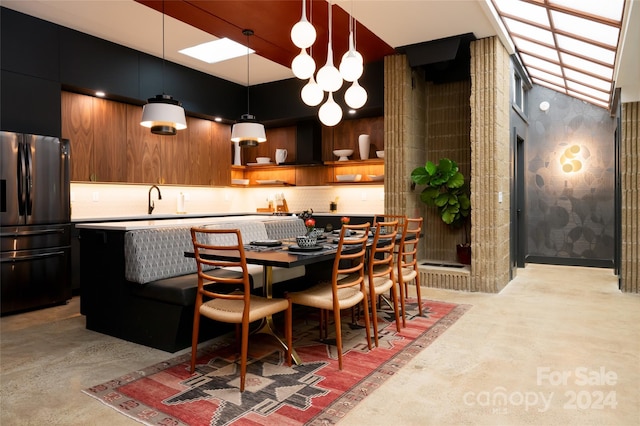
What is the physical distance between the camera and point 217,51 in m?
5.86

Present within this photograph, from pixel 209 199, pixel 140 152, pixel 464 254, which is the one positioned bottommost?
pixel 464 254

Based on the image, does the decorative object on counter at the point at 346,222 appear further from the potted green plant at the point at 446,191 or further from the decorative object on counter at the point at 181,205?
the decorative object on counter at the point at 181,205

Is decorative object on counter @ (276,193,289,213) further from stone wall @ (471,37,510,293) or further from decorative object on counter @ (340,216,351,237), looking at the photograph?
stone wall @ (471,37,510,293)

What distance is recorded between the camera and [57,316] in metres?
4.22

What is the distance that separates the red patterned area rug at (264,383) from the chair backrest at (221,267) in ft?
1.44

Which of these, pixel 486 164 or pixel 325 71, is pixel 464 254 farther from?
pixel 325 71

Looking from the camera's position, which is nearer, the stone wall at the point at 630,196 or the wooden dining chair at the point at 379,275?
the wooden dining chair at the point at 379,275

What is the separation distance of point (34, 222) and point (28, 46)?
6.36 feet

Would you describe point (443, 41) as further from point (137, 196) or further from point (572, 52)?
point (137, 196)

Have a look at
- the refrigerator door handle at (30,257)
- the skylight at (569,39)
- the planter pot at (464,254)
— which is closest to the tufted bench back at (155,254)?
the refrigerator door handle at (30,257)

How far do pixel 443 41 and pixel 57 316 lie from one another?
514 cm

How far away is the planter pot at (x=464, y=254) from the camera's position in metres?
5.59

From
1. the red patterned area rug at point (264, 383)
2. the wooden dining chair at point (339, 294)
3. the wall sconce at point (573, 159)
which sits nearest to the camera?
the red patterned area rug at point (264, 383)

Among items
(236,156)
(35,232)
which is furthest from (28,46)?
(236,156)
